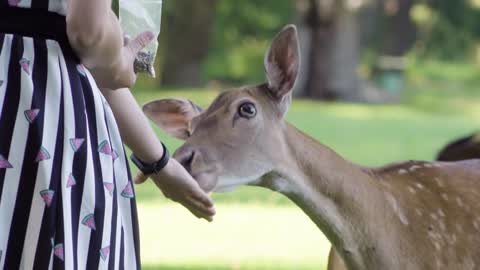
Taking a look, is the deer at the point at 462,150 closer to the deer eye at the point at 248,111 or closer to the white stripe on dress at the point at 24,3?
the deer eye at the point at 248,111

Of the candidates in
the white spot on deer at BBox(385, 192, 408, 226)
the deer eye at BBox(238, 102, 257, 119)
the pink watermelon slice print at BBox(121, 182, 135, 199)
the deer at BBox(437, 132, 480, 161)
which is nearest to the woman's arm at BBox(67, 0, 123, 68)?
the pink watermelon slice print at BBox(121, 182, 135, 199)

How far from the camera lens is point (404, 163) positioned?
4.96 metres

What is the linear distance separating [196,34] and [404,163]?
27991mm

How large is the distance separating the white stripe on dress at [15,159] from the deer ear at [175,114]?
1342 mm

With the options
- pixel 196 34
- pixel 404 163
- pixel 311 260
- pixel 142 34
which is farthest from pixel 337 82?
pixel 142 34

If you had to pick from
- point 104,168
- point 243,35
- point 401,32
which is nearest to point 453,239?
point 104,168

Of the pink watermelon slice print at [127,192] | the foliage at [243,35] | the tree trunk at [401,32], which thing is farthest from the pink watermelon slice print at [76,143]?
the tree trunk at [401,32]

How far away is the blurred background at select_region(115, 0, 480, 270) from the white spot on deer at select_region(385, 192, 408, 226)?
3351 mm

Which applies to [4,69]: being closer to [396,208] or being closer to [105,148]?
[105,148]

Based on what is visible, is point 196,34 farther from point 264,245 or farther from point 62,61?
point 62,61

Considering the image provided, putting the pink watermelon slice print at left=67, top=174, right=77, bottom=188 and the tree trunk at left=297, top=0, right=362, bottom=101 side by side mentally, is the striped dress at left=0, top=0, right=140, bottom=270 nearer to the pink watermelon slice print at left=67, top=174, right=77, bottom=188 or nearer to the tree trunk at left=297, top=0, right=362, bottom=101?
the pink watermelon slice print at left=67, top=174, right=77, bottom=188

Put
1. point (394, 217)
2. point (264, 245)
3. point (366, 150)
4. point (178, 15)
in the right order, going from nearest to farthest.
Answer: point (394, 217)
point (264, 245)
point (366, 150)
point (178, 15)

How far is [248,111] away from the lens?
4.31m

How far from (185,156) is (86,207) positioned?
1.01m
